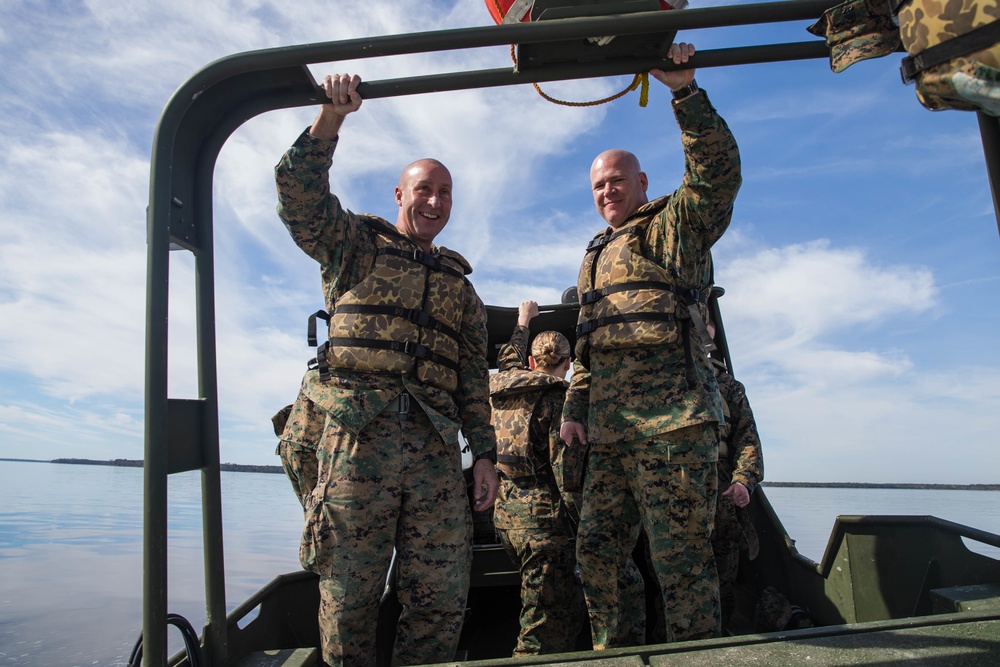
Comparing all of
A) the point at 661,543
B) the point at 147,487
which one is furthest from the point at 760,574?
the point at 147,487

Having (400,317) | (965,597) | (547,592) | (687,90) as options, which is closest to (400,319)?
(400,317)

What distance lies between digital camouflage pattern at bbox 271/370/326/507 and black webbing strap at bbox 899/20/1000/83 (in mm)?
1947

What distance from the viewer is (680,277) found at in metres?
2.49

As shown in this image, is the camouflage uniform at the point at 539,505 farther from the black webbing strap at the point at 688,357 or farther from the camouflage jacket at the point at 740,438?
the camouflage jacket at the point at 740,438

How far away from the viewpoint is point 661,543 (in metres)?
2.29

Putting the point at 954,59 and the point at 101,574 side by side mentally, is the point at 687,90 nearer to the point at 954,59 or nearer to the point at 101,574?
the point at 954,59

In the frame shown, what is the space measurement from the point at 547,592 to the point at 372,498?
157cm

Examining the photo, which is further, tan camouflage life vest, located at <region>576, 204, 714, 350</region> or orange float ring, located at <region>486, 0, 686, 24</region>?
tan camouflage life vest, located at <region>576, 204, 714, 350</region>

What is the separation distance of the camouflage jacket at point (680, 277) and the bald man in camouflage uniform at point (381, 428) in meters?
0.50

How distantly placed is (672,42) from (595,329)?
3.83ft

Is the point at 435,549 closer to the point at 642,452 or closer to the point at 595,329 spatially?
the point at 642,452

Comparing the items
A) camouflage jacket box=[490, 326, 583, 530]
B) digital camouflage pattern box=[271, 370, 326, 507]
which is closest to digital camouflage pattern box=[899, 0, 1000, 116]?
digital camouflage pattern box=[271, 370, 326, 507]

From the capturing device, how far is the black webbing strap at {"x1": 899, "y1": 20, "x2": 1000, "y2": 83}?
3.05 ft

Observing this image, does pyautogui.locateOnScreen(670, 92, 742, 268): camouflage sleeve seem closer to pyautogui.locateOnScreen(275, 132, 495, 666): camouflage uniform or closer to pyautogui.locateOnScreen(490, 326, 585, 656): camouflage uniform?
pyautogui.locateOnScreen(275, 132, 495, 666): camouflage uniform
